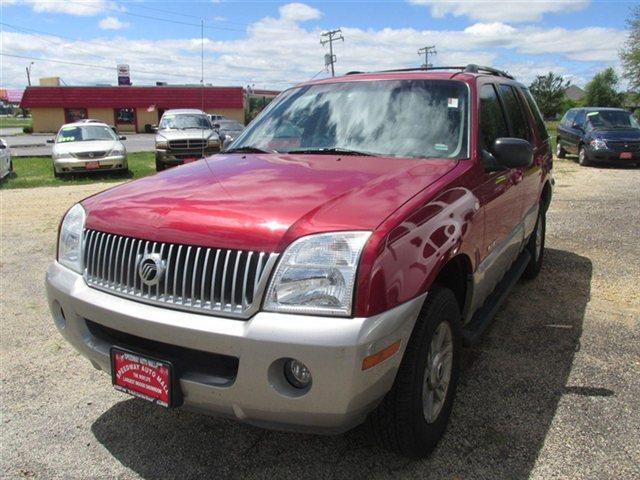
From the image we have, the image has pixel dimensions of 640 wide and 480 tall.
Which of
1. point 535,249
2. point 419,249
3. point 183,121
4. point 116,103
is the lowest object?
point 535,249

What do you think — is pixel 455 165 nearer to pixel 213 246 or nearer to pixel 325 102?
pixel 325 102

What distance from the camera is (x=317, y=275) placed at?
2.09m

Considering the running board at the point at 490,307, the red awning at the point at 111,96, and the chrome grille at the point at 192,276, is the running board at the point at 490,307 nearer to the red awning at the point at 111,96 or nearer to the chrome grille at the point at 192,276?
the chrome grille at the point at 192,276

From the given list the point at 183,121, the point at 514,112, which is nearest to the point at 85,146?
the point at 183,121

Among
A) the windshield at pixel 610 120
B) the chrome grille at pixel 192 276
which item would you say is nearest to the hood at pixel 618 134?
the windshield at pixel 610 120

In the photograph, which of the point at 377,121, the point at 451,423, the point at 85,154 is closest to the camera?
the point at 451,423

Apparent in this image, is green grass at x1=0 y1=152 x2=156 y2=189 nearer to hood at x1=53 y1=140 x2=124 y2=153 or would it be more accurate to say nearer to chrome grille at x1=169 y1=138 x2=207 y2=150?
hood at x1=53 y1=140 x2=124 y2=153

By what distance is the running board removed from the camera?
10.1 ft

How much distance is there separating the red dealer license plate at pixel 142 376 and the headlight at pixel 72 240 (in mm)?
548

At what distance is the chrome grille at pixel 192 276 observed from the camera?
213 centimetres

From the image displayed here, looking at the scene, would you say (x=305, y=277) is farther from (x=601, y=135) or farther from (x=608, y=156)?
(x=601, y=135)

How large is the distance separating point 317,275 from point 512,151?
1641 mm

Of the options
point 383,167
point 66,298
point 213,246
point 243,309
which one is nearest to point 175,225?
point 213,246

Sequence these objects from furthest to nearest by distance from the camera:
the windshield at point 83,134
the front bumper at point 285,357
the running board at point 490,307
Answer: the windshield at point 83,134
the running board at point 490,307
the front bumper at point 285,357
